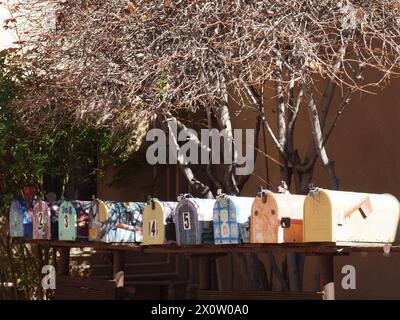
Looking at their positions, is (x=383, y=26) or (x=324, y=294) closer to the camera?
(x=324, y=294)

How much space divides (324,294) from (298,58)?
207cm

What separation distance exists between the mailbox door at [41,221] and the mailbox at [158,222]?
167 cm

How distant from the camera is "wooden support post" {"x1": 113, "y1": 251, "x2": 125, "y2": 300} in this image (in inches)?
338

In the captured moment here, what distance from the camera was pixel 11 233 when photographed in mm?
9836

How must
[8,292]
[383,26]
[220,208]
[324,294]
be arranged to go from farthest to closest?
[8,292] → [383,26] → [220,208] → [324,294]

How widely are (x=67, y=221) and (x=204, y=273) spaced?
6.06 feet

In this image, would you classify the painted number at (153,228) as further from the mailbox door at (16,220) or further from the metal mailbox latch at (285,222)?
the mailbox door at (16,220)

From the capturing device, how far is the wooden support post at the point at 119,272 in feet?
28.1

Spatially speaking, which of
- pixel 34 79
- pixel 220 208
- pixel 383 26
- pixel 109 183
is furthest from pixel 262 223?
pixel 109 183

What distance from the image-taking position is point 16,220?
9.73 metres

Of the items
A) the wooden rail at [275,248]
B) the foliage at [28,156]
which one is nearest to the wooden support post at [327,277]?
the wooden rail at [275,248]

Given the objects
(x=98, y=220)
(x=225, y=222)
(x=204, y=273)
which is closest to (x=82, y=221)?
(x=98, y=220)

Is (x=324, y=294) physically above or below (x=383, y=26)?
below
